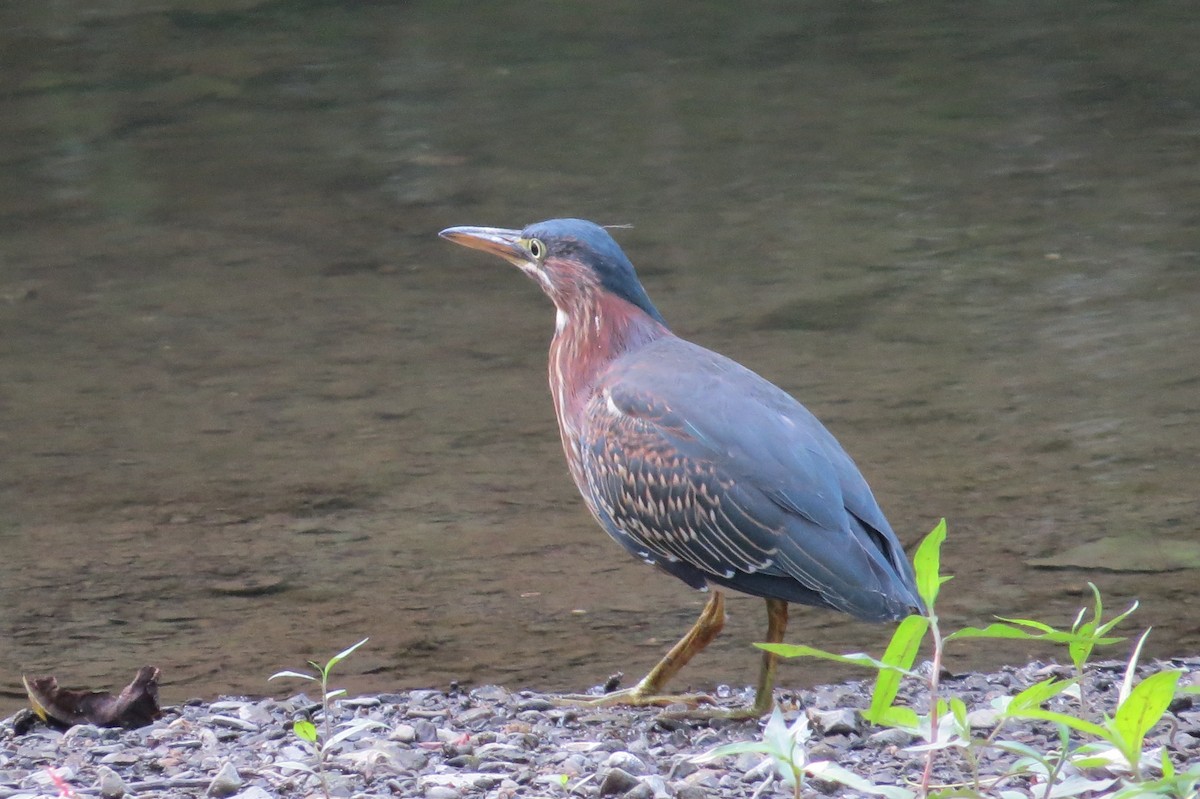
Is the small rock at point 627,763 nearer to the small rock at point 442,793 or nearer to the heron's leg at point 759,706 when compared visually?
the small rock at point 442,793

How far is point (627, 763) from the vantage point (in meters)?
3.25

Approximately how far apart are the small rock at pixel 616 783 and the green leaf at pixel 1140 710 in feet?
3.52

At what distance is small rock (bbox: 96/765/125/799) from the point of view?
10.1ft

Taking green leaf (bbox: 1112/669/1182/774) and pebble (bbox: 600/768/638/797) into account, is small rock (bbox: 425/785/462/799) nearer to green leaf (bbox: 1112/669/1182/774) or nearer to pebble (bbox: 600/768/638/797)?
pebble (bbox: 600/768/638/797)

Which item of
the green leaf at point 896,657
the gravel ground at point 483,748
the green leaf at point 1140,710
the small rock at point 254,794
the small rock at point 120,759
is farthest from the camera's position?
the small rock at point 120,759

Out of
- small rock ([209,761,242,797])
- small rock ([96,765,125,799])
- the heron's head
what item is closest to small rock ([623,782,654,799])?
small rock ([209,761,242,797])

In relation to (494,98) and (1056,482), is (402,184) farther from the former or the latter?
(1056,482)

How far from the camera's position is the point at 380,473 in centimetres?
591

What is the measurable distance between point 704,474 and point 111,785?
1581 millimetres

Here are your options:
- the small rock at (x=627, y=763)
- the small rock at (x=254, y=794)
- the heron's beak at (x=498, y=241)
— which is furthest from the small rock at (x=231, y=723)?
the heron's beak at (x=498, y=241)

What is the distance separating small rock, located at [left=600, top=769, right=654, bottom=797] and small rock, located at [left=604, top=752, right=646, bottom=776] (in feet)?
0.32

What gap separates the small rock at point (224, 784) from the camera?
10.1 feet

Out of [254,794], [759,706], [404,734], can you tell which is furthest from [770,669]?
[254,794]

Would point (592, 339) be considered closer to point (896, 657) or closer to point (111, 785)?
point (111, 785)
